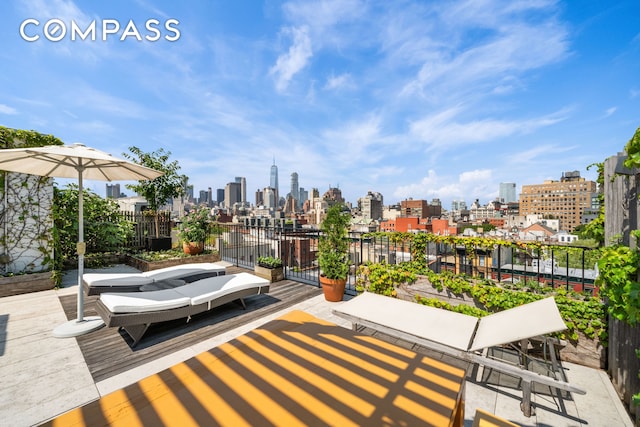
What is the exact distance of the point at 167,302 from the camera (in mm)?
3477

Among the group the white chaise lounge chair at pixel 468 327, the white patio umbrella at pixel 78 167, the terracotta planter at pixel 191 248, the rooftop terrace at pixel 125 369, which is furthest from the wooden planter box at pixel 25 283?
the white chaise lounge chair at pixel 468 327

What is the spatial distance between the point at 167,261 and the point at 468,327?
7.65 m

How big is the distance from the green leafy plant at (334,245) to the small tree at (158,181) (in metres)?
7.46

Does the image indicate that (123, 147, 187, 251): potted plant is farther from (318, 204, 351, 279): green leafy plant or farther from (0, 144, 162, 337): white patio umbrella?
(318, 204, 351, 279): green leafy plant

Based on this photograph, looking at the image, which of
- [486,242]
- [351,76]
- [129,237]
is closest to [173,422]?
[486,242]

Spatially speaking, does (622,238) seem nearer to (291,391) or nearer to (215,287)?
(291,391)

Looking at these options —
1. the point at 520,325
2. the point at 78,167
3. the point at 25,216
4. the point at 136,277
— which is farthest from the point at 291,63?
the point at 520,325

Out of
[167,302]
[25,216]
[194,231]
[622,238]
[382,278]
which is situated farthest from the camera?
[194,231]

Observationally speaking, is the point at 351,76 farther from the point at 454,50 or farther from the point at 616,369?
the point at 616,369

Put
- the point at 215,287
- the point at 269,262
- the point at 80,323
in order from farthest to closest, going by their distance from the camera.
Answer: the point at 269,262
the point at 215,287
the point at 80,323

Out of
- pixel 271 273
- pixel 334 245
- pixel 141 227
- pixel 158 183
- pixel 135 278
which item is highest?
pixel 158 183

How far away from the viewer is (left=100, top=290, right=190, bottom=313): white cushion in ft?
10.3

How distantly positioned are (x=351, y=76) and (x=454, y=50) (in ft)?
A: 16.9

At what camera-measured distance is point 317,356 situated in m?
2.01
